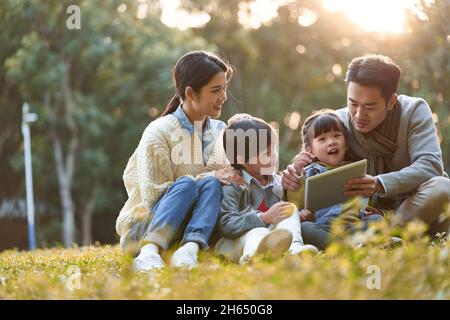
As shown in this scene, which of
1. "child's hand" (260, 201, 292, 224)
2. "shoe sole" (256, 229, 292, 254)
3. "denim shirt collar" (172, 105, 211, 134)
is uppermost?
"denim shirt collar" (172, 105, 211, 134)

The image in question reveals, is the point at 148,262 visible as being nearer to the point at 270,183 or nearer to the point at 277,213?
the point at 277,213

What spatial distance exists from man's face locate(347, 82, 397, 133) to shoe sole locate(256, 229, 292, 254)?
1222 millimetres

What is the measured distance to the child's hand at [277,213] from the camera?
4359 millimetres

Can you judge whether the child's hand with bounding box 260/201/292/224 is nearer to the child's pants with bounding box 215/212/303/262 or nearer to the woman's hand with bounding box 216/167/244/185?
the child's pants with bounding box 215/212/303/262

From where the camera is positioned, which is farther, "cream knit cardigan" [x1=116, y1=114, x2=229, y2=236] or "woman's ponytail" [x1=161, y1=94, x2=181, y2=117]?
"woman's ponytail" [x1=161, y1=94, x2=181, y2=117]

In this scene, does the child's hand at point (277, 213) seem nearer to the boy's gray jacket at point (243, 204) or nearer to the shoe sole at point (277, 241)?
the boy's gray jacket at point (243, 204)

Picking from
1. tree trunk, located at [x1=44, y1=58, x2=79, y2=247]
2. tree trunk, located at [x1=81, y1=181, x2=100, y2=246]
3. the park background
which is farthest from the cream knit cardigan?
tree trunk, located at [x1=81, y1=181, x2=100, y2=246]

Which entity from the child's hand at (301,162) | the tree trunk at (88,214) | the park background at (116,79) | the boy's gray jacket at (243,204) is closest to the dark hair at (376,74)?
the child's hand at (301,162)

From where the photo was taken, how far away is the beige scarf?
196 inches

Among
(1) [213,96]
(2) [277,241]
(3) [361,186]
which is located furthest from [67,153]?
(2) [277,241]

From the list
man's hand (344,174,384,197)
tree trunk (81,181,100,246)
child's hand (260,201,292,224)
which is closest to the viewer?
child's hand (260,201,292,224)

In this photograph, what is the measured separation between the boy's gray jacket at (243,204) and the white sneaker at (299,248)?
0.73 ft

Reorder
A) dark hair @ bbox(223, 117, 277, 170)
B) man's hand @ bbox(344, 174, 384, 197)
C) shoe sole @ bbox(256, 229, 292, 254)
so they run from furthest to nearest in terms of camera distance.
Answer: dark hair @ bbox(223, 117, 277, 170)
man's hand @ bbox(344, 174, 384, 197)
shoe sole @ bbox(256, 229, 292, 254)

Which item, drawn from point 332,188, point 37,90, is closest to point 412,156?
point 332,188
